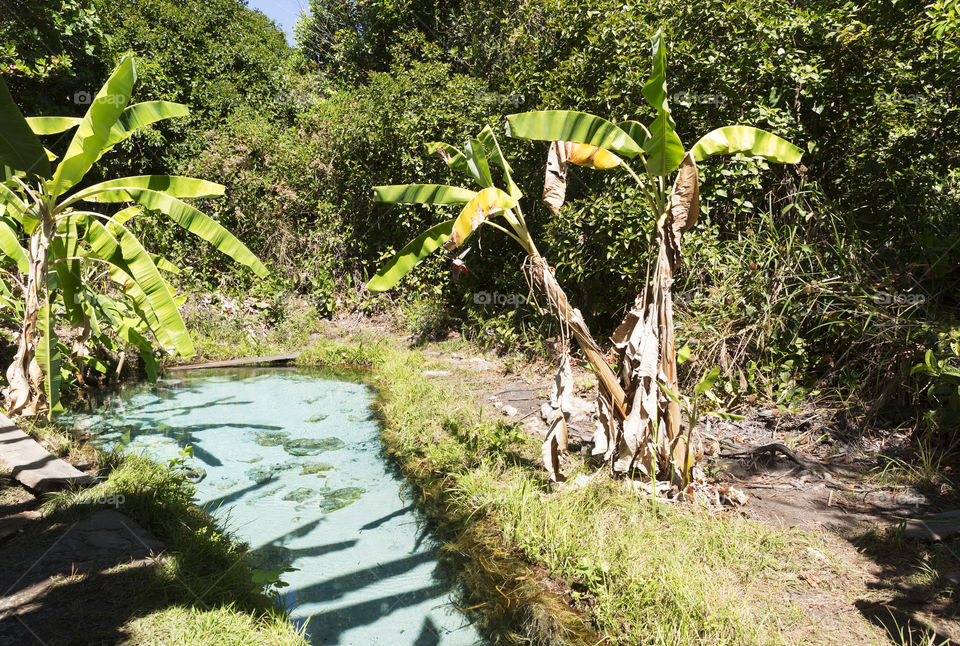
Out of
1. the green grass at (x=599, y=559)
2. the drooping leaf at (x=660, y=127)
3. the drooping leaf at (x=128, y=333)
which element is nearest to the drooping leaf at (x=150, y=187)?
the drooping leaf at (x=128, y=333)

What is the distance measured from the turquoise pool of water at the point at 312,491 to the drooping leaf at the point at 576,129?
2.62 m

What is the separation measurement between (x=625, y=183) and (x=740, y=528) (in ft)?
12.7

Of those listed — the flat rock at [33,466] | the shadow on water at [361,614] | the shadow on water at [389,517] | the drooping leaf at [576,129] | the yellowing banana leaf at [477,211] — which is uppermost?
the drooping leaf at [576,129]

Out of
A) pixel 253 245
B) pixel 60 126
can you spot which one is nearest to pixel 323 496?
pixel 60 126

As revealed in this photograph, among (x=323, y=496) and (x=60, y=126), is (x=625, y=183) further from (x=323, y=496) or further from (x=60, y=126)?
(x=60, y=126)

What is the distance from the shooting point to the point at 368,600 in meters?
2.73

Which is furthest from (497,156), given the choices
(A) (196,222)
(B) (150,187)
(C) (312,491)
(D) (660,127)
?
(C) (312,491)

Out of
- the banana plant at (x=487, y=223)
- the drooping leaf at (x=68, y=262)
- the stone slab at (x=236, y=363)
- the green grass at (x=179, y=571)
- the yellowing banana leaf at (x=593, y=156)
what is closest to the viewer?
the green grass at (x=179, y=571)

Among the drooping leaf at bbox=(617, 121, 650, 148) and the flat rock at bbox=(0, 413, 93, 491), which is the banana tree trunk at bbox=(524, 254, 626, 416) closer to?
the drooping leaf at bbox=(617, 121, 650, 148)

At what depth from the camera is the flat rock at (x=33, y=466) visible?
320 centimetres

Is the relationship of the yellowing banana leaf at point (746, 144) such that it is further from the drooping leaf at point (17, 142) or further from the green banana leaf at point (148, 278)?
the green banana leaf at point (148, 278)

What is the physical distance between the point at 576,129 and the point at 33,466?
13.1 feet

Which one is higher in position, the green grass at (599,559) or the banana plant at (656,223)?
the banana plant at (656,223)

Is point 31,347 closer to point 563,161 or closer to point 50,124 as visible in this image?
point 50,124
